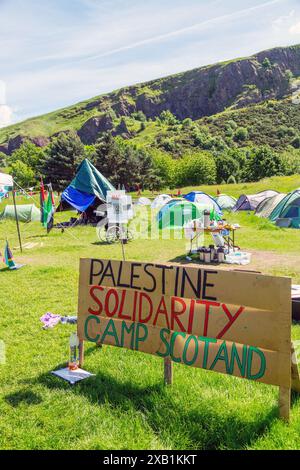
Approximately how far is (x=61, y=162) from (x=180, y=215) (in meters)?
38.0

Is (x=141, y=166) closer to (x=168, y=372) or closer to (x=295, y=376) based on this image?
(x=168, y=372)

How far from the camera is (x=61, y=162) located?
54219mm

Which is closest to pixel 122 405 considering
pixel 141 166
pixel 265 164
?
pixel 141 166

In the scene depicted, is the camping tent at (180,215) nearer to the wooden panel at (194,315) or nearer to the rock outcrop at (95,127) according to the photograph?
the wooden panel at (194,315)

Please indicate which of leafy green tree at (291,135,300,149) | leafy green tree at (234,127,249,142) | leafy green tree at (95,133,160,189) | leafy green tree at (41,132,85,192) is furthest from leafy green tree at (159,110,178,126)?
leafy green tree at (41,132,85,192)

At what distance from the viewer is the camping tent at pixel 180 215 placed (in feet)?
66.5

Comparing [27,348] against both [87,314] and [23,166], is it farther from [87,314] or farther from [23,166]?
[23,166]

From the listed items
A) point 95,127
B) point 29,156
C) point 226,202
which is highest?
point 95,127

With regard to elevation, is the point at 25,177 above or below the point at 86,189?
above

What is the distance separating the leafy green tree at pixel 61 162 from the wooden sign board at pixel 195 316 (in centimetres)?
5093

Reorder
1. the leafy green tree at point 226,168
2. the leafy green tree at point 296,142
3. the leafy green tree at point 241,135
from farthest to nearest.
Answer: the leafy green tree at point 241,135
the leafy green tree at point 296,142
the leafy green tree at point 226,168

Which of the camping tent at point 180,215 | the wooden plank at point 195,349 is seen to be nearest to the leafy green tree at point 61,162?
the camping tent at point 180,215

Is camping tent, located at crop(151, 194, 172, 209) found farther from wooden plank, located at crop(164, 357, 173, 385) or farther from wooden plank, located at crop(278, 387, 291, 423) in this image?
wooden plank, located at crop(278, 387, 291, 423)

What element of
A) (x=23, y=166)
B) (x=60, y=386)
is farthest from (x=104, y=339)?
(x=23, y=166)
